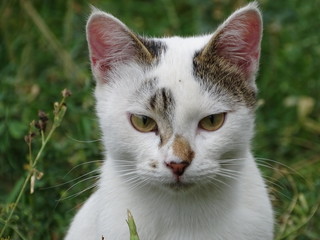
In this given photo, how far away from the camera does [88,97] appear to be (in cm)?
423

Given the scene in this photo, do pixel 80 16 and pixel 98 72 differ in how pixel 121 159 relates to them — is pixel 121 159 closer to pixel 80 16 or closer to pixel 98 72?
pixel 98 72

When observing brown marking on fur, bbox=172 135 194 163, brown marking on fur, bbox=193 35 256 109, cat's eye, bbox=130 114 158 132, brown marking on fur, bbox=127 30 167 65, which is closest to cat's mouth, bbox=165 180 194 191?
brown marking on fur, bbox=172 135 194 163

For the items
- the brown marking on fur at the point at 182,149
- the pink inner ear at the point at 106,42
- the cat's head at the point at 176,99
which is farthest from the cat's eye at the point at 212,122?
the pink inner ear at the point at 106,42

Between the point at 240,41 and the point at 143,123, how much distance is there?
0.52 meters

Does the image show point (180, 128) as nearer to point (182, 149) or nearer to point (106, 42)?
point (182, 149)

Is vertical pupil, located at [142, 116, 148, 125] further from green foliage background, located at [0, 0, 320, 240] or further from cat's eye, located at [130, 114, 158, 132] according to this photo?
green foliage background, located at [0, 0, 320, 240]

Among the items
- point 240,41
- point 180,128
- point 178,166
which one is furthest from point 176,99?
point 240,41

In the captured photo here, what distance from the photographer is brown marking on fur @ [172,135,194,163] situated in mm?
2703

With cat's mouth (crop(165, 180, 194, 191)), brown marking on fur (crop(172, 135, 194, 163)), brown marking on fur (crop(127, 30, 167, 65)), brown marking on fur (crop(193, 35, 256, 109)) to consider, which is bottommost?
cat's mouth (crop(165, 180, 194, 191))

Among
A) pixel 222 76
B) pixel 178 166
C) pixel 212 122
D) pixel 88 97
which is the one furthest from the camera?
pixel 88 97

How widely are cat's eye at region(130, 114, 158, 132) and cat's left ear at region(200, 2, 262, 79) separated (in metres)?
0.34

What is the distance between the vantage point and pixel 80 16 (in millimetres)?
5637

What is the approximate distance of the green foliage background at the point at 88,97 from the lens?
12.6 feet

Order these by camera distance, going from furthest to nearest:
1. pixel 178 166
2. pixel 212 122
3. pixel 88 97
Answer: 1. pixel 88 97
2. pixel 212 122
3. pixel 178 166
